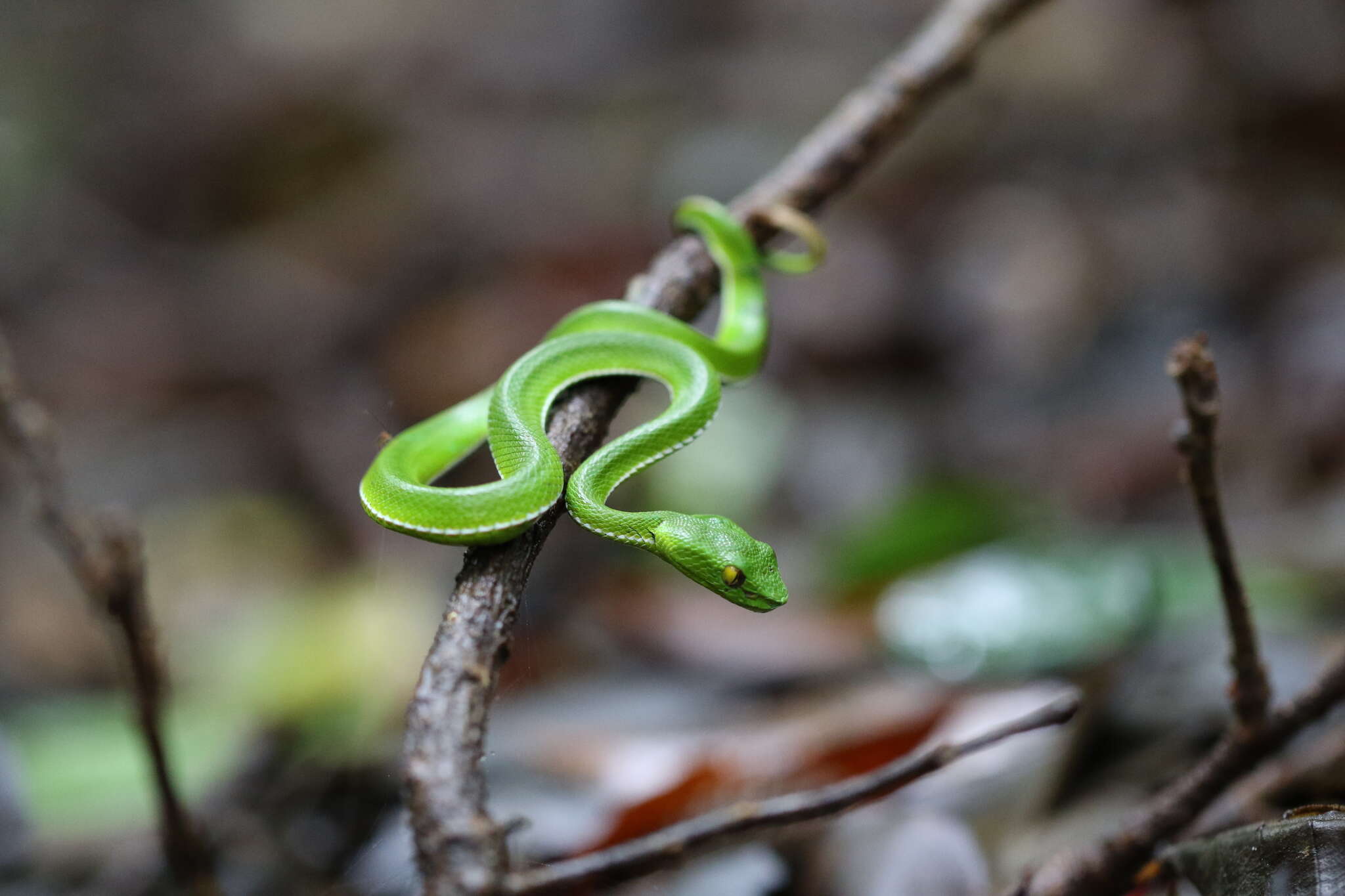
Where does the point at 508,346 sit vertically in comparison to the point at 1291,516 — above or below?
above

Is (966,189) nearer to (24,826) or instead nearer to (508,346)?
(508,346)

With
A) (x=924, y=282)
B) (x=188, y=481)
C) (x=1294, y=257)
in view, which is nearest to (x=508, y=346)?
(x=188, y=481)

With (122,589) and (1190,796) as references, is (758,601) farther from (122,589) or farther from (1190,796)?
(122,589)

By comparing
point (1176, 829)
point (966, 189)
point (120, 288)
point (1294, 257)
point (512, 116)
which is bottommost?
point (1176, 829)

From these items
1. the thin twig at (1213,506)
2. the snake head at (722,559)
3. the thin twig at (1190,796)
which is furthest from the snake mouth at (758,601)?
the thin twig at (1213,506)

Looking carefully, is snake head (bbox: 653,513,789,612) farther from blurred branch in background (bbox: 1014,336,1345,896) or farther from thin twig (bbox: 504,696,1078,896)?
thin twig (bbox: 504,696,1078,896)

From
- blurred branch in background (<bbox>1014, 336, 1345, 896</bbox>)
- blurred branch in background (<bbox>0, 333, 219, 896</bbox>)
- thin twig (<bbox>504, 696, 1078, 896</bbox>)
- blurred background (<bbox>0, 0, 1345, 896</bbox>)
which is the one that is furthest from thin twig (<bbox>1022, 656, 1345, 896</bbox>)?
blurred branch in background (<bbox>0, 333, 219, 896</bbox>)

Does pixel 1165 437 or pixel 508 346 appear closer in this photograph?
pixel 1165 437
